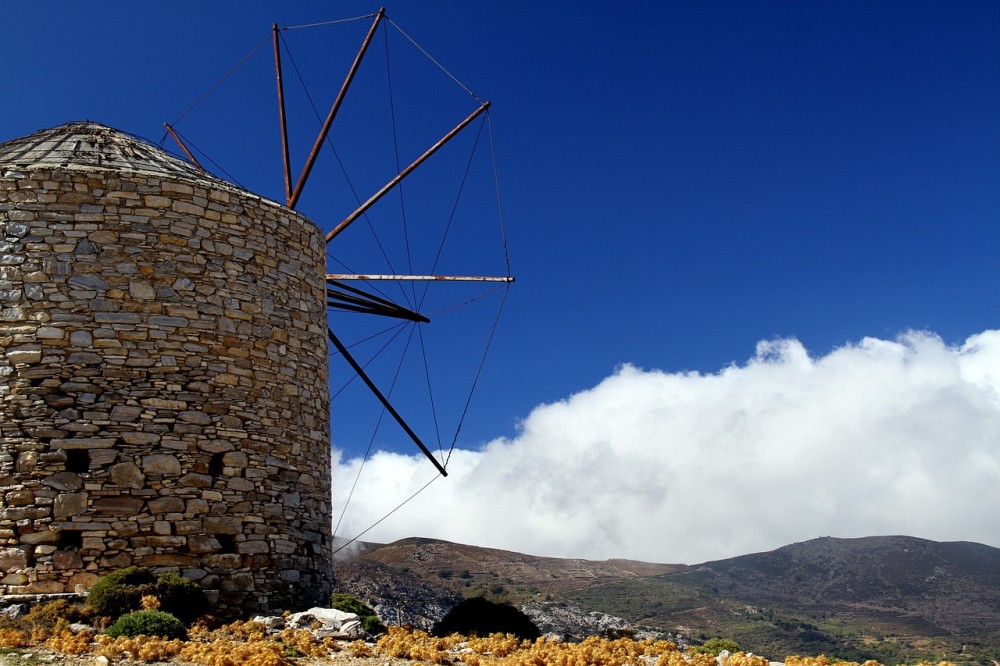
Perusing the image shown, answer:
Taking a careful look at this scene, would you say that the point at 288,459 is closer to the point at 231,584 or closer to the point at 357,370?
the point at 231,584

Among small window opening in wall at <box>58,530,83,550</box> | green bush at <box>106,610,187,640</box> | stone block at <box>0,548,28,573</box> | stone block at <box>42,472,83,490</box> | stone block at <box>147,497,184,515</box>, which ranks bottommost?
green bush at <box>106,610,187,640</box>

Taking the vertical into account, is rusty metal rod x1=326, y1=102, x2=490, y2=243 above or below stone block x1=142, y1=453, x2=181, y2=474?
above

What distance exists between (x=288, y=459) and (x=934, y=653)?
37.5 metres

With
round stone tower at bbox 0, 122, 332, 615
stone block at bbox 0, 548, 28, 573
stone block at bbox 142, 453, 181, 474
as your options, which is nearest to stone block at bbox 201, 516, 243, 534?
round stone tower at bbox 0, 122, 332, 615

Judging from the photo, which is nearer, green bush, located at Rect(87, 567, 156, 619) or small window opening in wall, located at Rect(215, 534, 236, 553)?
green bush, located at Rect(87, 567, 156, 619)

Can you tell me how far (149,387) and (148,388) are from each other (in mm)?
21

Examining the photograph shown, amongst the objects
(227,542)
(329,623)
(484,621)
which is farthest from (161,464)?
(484,621)

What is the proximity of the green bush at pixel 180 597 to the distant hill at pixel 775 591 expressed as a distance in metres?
20.1

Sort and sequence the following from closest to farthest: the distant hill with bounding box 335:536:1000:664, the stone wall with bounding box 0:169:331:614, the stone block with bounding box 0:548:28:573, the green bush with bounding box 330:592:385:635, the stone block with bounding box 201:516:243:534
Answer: the stone block with bounding box 0:548:28:573 → the stone wall with bounding box 0:169:331:614 → the stone block with bounding box 201:516:243:534 → the green bush with bounding box 330:592:385:635 → the distant hill with bounding box 335:536:1000:664

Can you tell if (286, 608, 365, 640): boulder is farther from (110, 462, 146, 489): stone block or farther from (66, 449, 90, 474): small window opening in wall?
(66, 449, 90, 474): small window opening in wall

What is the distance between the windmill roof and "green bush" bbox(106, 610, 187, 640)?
19.9 ft

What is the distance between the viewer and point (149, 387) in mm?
12484

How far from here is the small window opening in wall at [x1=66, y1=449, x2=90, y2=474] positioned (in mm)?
11977

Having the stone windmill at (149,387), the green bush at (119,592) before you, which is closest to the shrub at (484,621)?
the stone windmill at (149,387)
